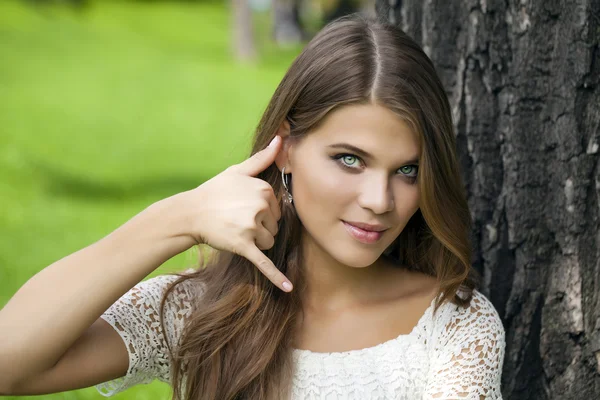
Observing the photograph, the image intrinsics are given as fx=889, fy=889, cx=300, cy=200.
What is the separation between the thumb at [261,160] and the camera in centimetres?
254

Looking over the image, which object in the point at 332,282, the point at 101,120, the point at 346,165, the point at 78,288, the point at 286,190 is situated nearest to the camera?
the point at 78,288

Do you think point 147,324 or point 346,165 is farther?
point 147,324

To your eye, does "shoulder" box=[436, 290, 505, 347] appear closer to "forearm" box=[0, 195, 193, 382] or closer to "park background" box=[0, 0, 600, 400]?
"park background" box=[0, 0, 600, 400]

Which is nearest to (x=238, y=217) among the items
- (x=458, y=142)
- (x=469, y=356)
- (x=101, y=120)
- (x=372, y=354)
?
(x=372, y=354)

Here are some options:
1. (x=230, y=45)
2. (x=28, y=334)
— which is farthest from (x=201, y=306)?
(x=230, y=45)

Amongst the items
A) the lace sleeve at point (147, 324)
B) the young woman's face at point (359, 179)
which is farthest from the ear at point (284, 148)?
the lace sleeve at point (147, 324)

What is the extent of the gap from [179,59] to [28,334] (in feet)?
59.9

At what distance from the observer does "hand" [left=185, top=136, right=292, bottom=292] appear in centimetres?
241

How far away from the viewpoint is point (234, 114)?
1508cm

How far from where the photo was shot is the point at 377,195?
7.96ft

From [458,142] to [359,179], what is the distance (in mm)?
752

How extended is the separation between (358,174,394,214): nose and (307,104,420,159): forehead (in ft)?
0.24

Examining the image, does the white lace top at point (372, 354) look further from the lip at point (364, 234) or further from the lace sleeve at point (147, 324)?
the lip at point (364, 234)

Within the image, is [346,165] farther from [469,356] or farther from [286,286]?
[469,356]
